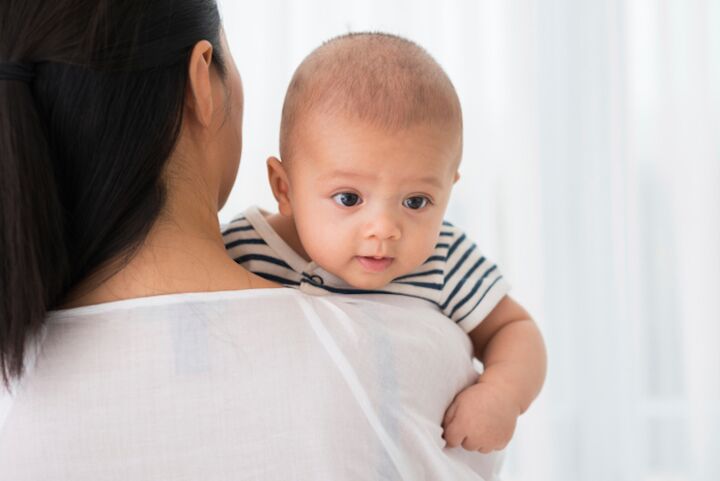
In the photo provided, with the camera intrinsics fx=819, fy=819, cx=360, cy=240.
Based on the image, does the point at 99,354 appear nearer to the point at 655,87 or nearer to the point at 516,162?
the point at 516,162

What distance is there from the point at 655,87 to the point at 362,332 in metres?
2.15

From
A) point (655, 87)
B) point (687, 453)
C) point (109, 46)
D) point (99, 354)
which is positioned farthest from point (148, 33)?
point (687, 453)

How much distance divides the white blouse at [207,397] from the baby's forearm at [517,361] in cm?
30

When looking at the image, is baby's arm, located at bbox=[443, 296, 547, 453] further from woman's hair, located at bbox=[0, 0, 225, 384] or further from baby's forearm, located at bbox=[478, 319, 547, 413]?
woman's hair, located at bbox=[0, 0, 225, 384]

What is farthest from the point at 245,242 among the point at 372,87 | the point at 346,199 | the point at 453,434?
the point at 453,434

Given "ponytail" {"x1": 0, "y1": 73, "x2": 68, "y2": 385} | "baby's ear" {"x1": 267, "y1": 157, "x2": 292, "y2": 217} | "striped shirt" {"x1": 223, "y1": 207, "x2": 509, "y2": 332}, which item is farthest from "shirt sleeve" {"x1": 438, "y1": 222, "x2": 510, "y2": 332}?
"ponytail" {"x1": 0, "y1": 73, "x2": 68, "y2": 385}

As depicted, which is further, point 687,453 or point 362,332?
point 687,453

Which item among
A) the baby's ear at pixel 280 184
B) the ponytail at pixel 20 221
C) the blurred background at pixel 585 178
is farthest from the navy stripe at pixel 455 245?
the blurred background at pixel 585 178

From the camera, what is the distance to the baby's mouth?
982 millimetres

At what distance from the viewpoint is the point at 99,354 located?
760 millimetres

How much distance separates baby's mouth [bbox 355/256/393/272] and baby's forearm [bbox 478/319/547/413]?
0.64 feet

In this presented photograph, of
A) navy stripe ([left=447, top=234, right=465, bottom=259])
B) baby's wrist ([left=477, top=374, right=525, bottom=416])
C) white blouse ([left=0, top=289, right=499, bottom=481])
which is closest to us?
white blouse ([left=0, top=289, right=499, bottom=481])

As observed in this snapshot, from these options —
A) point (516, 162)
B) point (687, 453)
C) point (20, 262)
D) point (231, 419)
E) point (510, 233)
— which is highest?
point (20, 262)

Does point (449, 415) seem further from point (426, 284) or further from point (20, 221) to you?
point (20, 221)
